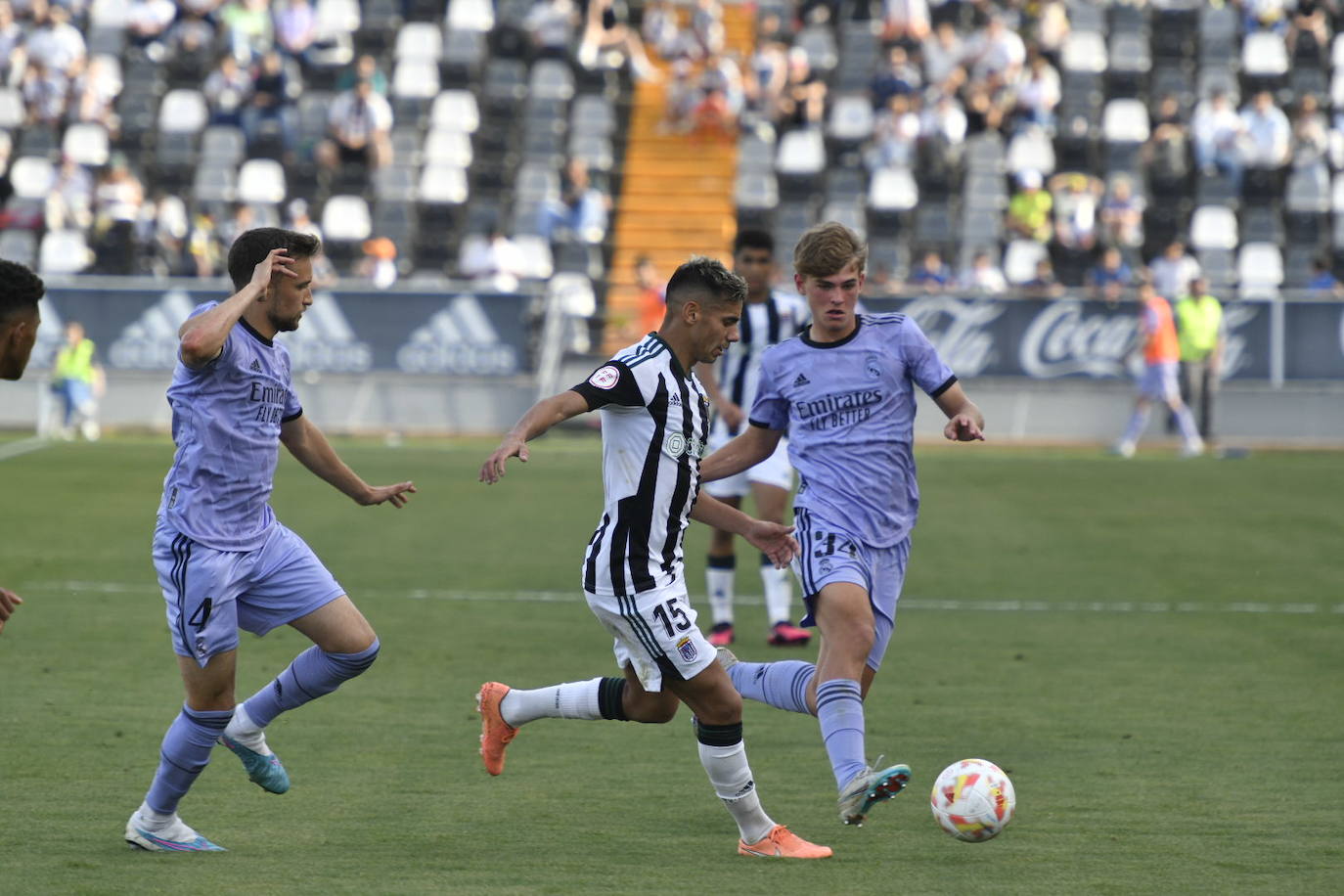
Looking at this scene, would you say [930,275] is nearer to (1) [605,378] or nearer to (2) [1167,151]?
(2) [1167,151]

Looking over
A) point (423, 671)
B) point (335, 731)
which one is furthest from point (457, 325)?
point (335, 731)

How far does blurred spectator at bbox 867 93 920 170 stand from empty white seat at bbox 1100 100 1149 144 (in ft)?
10.6

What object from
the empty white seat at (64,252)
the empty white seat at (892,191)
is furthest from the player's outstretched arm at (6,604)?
the empty white seat at (892,191)

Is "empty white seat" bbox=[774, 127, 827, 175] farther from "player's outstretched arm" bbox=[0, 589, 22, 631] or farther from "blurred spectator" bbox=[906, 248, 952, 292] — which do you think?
A: "player's outstretched arm" bbox=[0, 589, 22, 631]

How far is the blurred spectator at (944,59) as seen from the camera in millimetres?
31703

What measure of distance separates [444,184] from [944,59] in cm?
879

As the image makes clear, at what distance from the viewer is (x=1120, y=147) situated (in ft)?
101

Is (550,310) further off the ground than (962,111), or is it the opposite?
(962,111)

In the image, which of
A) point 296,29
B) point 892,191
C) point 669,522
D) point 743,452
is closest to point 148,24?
point 296,29

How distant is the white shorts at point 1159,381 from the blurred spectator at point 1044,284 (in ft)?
5.64

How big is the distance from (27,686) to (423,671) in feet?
6.65

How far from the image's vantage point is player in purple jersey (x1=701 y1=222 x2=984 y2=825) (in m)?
6.92

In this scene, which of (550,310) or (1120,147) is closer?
(550,310)

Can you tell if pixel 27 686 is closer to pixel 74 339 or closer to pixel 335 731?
pixel 335 731
